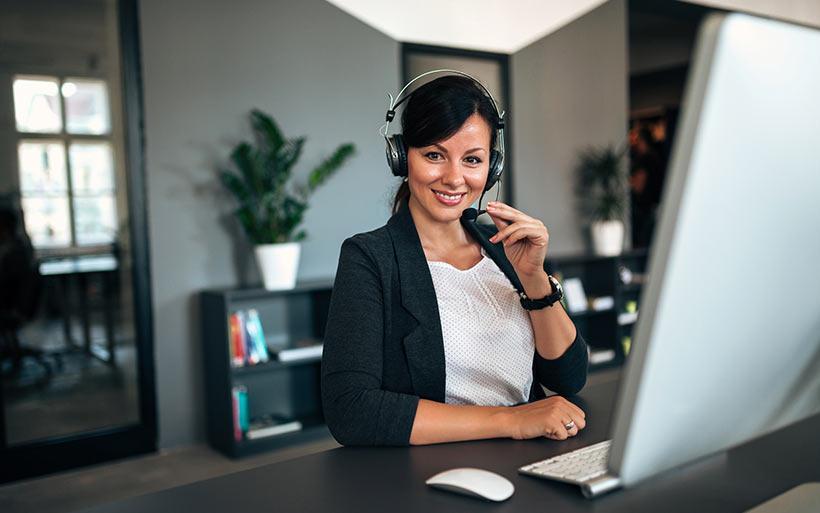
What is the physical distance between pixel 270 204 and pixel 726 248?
3436 mm

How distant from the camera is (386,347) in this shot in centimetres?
145

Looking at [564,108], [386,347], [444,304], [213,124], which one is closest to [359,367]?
[386,347]

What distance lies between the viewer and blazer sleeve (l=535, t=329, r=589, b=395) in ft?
4.93

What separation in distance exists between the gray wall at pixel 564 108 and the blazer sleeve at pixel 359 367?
3952mm

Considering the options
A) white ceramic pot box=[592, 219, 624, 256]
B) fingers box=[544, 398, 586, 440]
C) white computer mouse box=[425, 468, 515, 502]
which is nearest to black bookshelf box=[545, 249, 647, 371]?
white ceramic pot box=[592, 219, 624, 256]

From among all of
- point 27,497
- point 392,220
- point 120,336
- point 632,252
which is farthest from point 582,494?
point 632,252

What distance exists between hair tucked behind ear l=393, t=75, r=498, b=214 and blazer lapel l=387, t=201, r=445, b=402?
22cm

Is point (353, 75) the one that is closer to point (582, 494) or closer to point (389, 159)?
point (389, 159)

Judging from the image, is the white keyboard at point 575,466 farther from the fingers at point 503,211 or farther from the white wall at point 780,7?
the white wall at point 780,7

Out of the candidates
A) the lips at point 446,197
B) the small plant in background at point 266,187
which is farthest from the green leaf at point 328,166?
the lips at point 446,197

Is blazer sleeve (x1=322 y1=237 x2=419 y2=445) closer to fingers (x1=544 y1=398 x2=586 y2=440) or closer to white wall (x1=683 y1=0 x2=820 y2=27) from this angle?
fingers (x1=544 y1=398 x2=586 y2=440)

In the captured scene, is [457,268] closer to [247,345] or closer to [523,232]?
[523,232]

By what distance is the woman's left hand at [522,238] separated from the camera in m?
1.35

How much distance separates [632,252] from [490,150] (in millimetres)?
4284
